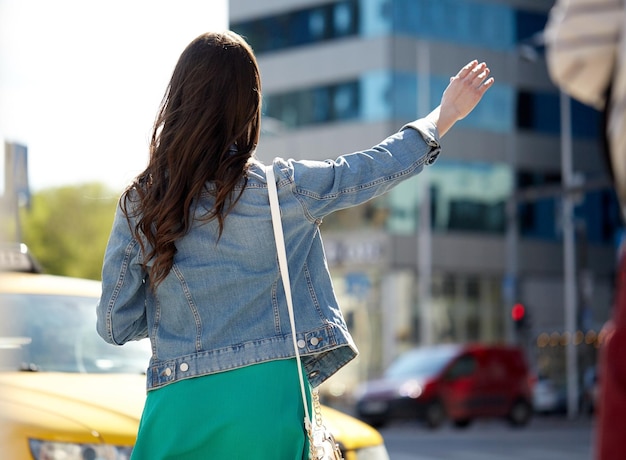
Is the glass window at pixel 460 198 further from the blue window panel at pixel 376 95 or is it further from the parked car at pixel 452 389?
the parked car at pixel 452 389

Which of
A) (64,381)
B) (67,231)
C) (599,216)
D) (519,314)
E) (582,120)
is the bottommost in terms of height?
(519,314)

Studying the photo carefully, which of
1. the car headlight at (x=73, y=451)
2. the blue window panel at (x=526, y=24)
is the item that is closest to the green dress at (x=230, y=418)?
the car headlight at (x=73, y=451)

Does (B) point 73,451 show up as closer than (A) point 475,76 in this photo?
No

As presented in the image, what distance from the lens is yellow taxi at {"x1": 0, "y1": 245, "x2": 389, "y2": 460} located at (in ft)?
14.1

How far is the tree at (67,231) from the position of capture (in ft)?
192

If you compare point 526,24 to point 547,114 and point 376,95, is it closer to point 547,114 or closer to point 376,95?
point 547,114

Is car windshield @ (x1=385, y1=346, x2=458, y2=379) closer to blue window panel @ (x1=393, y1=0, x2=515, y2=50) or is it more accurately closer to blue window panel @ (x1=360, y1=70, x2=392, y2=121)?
blue window panel @ (x1=360, y1=70, x2=392, y2=121)

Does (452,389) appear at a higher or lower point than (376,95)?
lower

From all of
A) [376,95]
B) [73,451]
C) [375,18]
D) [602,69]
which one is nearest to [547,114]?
[376,95]

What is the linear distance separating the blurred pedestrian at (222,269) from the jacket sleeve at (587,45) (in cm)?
106

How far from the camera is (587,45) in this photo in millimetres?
1763

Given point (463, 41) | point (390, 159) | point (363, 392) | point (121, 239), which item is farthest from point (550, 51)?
point (463, 41)

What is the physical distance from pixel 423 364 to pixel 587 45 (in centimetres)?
2358

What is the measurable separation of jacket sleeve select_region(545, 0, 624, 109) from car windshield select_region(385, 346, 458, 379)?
75.3ft
